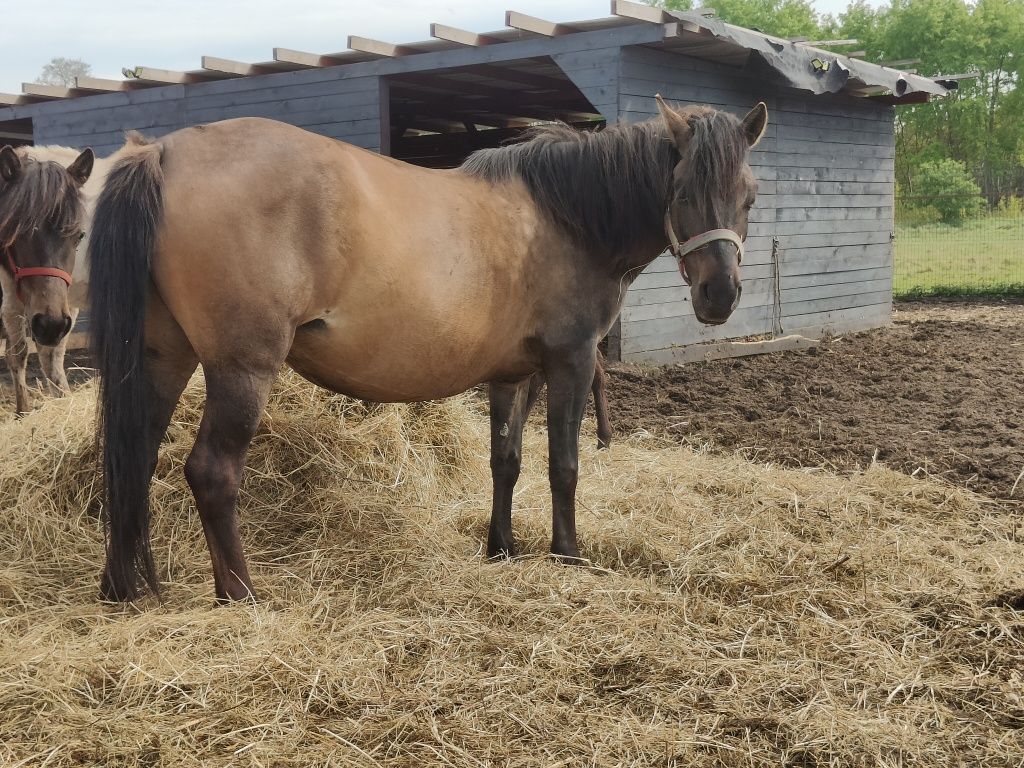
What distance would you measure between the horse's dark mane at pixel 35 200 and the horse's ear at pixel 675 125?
9.51 feet

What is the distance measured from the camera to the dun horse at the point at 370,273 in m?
2.74

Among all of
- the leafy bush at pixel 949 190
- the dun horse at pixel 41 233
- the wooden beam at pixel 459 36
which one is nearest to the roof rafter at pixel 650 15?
the wooden beam at pixel 459 36

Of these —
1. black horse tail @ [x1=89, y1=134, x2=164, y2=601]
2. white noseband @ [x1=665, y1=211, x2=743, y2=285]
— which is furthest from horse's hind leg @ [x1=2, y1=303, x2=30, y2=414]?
white noseband @ [x1=665, y1=211, x2=743, y2=285]

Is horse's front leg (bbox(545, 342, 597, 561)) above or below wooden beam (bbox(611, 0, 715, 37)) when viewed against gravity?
below

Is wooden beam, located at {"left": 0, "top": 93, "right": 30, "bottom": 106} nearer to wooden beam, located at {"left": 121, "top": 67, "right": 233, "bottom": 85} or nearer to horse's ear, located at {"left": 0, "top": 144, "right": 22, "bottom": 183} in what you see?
wooden beam, located at {"left": 121, "top": 67, "right": 233, "bottom": 85}

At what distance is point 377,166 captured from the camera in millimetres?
3107

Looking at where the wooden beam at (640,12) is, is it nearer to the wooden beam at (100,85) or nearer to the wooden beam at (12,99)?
the wooden beam at (100,85)

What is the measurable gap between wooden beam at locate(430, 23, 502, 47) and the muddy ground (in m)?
3.16

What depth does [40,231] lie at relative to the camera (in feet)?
14.4

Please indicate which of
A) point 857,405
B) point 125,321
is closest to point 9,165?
point 125,321

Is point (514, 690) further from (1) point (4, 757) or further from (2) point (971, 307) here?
(2) point (971, 307)

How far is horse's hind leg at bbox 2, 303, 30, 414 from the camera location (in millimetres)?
5664

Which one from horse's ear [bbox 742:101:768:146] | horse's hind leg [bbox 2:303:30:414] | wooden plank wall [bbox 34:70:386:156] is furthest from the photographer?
wooden plank wall [bbox 34:70:386:156]

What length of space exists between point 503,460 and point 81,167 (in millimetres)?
2956
